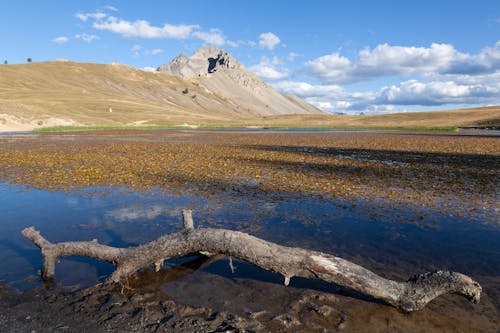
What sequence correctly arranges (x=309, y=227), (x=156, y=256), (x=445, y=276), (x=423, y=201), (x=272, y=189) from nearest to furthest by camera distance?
(x=445, y=276) < (x=156, y=256) < (x=309, y=227) < (x=423, y=201) < (x=272, y=189)

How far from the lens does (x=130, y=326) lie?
492 cm

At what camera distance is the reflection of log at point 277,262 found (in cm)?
527

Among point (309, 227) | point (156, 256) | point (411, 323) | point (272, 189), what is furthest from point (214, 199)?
point (411, 323)

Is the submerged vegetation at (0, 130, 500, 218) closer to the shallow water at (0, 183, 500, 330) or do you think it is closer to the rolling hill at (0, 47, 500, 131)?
the shallow water at (0, 183, 500, 330)

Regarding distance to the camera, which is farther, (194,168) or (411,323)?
(194,168)

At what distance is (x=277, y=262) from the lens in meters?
5.82

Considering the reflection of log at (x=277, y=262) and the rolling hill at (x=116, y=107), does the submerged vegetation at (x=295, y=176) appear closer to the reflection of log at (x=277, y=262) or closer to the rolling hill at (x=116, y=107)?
the reflection of log at (x=277, y=262)

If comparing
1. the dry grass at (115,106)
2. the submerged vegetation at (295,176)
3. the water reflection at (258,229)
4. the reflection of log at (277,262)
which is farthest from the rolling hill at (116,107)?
the reflection of log at (277,262)

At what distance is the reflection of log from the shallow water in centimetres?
49

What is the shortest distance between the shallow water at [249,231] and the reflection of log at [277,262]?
1.61ft

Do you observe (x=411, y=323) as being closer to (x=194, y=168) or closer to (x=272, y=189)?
(x=272, y=189)

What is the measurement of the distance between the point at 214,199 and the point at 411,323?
841cm

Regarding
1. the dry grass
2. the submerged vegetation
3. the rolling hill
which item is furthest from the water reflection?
the dry grass

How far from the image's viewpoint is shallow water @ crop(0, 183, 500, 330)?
630cm
